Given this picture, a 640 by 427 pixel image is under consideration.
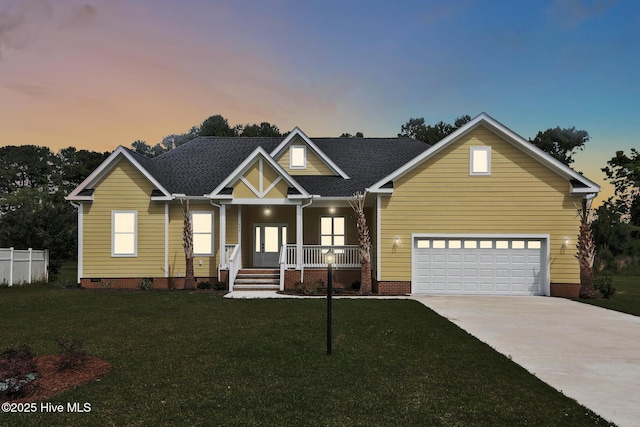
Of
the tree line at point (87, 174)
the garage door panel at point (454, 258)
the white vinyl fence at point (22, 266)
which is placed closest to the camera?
the garage door panel at point (454, 258)

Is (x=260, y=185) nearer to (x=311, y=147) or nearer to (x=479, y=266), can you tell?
(x=311, y=147)

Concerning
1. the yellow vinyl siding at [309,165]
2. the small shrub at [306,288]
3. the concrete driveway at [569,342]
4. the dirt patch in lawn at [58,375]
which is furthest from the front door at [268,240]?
the dirt patch in lawn at [58,375]

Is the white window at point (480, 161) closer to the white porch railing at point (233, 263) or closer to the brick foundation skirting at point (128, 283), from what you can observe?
the white porch railing at point (233, 263)

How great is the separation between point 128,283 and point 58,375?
42.3 ft

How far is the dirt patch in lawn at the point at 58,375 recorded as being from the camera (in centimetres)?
518

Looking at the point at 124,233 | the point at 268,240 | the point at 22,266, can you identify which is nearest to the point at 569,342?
the point at 268,240

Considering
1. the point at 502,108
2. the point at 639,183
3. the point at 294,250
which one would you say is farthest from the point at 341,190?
the point at 639,183

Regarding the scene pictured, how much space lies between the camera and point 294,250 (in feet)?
59.7

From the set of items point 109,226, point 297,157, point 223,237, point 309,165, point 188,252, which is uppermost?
point 297,157

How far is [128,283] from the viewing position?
1786cm

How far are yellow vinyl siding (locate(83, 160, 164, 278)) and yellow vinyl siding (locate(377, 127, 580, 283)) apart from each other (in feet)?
32.0

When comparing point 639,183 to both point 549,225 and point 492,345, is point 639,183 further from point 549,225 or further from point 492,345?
point 492,345

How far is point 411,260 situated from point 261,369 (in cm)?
1111

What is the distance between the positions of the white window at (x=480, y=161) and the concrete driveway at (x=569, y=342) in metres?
4.97
